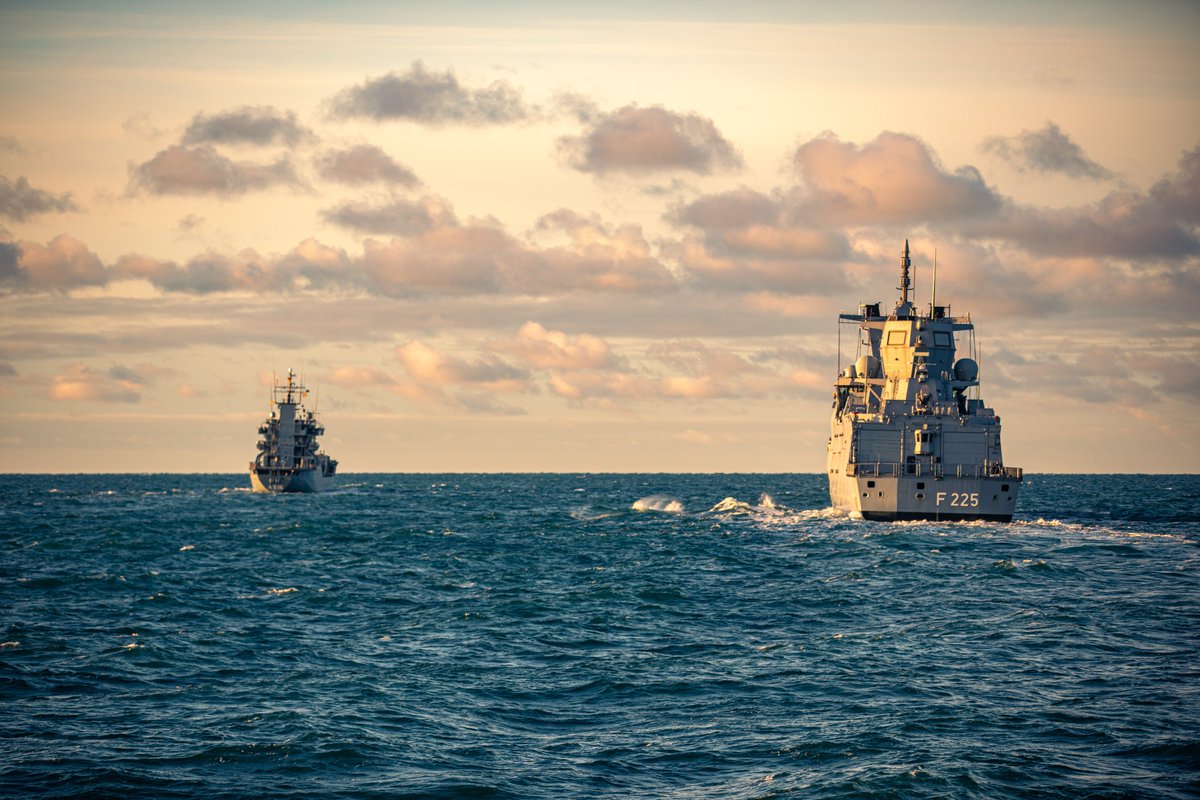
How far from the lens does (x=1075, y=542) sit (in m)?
59.5

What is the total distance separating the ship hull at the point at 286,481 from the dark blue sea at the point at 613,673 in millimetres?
82077

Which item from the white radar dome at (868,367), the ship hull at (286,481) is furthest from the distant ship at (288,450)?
the white radar dome at (868,367)

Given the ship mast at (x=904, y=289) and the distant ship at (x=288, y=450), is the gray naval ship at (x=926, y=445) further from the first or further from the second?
the distant ship at (x=288, y=450)

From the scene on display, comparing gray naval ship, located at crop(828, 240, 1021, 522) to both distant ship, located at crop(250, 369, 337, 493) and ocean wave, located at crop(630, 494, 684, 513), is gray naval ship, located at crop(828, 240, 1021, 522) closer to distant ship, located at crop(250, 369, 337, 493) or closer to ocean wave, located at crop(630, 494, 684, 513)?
ocean wave, located at crop(630, 494, 684, 513)

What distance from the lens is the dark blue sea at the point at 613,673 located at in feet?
69.3

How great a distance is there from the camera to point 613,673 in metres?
29.7

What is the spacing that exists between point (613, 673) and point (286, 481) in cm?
11765

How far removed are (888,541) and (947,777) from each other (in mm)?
41163

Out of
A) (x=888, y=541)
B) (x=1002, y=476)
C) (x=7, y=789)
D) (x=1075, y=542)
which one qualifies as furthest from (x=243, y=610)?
(x=1002, y=476)

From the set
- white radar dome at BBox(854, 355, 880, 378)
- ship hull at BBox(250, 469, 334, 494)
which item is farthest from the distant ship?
white radar dome at BBox(854, 355, 880, 378)

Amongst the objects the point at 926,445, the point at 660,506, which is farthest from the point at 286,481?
the point at 926,445

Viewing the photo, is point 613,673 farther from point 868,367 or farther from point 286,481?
point 286,481

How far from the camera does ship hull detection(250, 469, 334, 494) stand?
141m

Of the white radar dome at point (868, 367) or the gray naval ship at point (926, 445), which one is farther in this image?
the white radar dome at point (868, 367)
